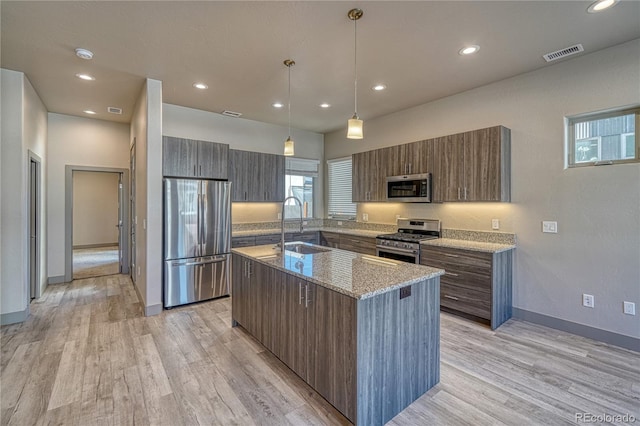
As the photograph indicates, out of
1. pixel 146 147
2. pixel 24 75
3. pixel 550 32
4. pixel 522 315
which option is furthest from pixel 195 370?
pixel 550 32

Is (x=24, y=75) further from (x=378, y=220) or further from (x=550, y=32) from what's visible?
(x=550, y=32)

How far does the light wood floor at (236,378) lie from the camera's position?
1.98 meters

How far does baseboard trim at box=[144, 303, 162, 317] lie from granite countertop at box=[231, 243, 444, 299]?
171cm

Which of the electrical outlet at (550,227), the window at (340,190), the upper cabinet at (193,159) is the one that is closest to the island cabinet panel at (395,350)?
the electrical outlet at (550,227)

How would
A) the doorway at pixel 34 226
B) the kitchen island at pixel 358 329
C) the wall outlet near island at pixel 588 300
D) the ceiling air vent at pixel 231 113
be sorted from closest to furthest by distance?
the kitchen island at pixel 358 329 → the wall outlet near island at pixel 588 300 → the doorway at pixel 34 226 → the ceiling air vent at pixel 231 113

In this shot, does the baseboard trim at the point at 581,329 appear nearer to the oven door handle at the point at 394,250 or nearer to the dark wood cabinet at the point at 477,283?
the dark wood cabinet at the point at 477,283

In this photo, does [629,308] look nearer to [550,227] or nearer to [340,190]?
[550,227]

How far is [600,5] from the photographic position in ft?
7.41

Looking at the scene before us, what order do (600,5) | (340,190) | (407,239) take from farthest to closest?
(340,190) < (407,239) < (600,5)

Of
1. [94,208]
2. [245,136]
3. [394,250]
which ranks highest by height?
[245,136]

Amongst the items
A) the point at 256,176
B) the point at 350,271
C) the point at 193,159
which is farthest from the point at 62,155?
the point at 350,271

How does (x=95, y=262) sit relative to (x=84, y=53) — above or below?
below

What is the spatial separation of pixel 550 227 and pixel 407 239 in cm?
160

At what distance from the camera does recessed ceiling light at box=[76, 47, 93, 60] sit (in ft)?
9.62
